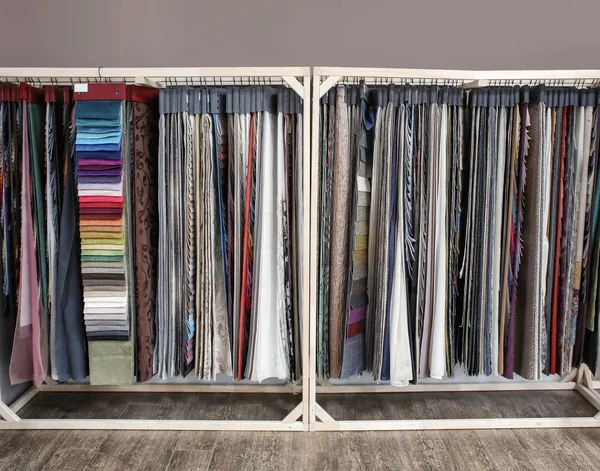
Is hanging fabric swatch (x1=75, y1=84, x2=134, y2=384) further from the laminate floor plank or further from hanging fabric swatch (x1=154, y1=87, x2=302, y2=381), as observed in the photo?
the laminate floor plank

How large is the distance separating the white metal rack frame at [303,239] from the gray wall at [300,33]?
1.19 ft

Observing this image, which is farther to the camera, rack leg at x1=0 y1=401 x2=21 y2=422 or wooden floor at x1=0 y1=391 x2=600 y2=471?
rack leg at x1=0 y1=401 x2=21 y2=422

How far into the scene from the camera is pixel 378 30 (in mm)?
2520

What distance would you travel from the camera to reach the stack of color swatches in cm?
195

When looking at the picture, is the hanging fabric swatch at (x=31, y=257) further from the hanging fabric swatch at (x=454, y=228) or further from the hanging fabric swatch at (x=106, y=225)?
the hanging fabric swatch at (x=454, y=228)

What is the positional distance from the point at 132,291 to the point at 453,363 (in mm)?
1347

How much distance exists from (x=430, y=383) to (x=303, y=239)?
Answer: 106 cm

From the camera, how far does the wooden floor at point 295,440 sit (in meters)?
1.98

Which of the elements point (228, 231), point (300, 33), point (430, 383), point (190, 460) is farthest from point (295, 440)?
point (300, 33)

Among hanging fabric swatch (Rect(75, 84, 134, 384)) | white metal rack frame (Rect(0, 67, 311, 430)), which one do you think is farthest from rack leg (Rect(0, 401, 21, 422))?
hanging fabric swatch (Rect(75, 84, 134, 384))

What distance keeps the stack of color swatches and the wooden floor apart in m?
0.47

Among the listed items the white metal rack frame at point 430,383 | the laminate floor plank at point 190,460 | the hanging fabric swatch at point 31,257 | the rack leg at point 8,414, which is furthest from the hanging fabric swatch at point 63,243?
the white metal rack frame at point 430,383

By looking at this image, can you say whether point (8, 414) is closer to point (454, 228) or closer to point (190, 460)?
point (190, 460)

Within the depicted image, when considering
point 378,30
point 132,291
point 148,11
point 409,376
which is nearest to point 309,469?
point 409,376
